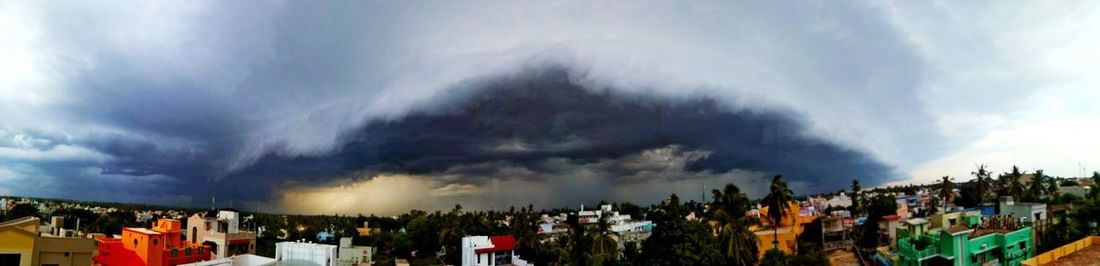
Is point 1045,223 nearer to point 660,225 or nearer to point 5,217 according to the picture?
point 660,225

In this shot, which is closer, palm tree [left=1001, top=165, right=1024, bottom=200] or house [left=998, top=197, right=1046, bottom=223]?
house [left=998, top=197, right=1046, bottom=223]

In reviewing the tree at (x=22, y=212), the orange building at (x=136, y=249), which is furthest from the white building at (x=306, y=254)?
the tree at (x=22, y=212)

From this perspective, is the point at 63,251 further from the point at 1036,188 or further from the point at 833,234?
the point at 1036,188

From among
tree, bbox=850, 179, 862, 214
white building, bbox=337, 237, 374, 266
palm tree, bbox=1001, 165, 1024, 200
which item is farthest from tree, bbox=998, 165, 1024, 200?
white building, bbox=337, 237, 374, 266

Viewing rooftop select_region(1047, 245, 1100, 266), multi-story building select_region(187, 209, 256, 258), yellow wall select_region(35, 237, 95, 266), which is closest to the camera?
yellow wall select_region(35, 237, 95, 266)

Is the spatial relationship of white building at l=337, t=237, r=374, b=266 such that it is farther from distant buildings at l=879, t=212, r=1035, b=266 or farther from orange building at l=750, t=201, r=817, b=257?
distant buildings at l=879, t=212, r=1035, b=266

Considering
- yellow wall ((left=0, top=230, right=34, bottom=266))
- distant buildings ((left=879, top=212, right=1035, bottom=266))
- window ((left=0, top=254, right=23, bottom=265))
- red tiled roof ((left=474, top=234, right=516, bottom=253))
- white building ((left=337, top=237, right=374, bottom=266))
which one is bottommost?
white building ((left=337, top=237, right=374, bottom=266))

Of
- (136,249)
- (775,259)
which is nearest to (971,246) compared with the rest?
(775,259)

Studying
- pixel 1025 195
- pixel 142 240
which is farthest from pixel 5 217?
pixel 1025 195
